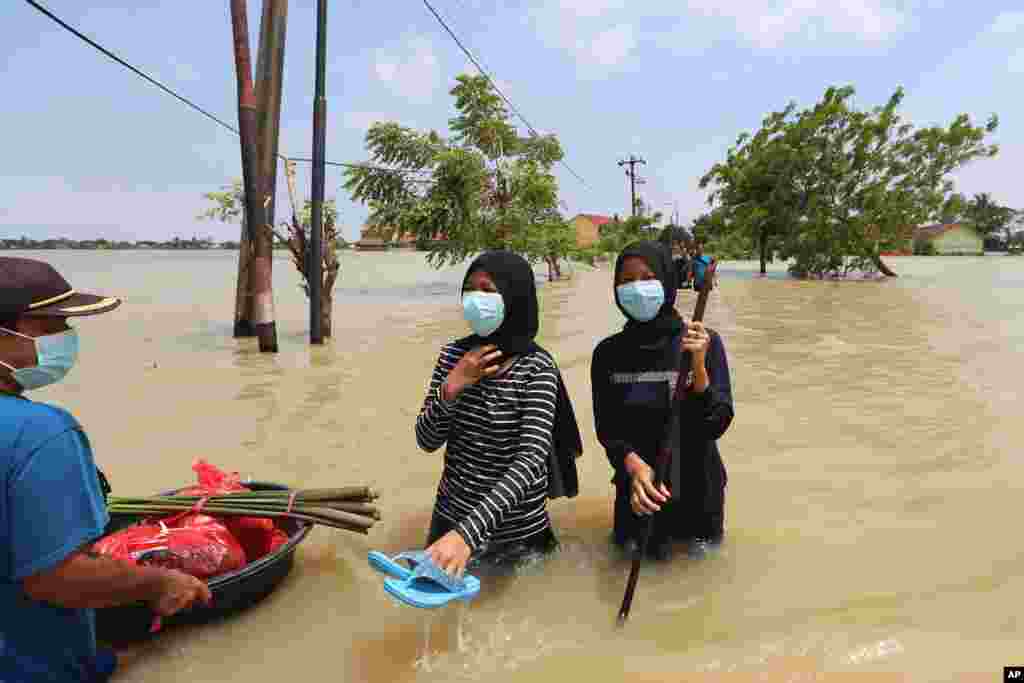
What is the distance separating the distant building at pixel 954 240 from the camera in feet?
235

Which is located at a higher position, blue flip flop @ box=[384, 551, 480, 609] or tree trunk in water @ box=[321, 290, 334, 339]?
tree trunk in water @ box=[321, 290, 334, 339]

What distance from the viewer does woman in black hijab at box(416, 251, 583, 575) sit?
242 centimetres

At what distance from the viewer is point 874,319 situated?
1355cm

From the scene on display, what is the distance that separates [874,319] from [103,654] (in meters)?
14.7

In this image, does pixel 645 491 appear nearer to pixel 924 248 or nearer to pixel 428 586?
pixel 428 586

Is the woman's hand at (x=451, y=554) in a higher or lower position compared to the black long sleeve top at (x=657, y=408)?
lower

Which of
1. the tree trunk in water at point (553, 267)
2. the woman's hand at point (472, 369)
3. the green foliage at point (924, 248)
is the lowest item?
the woman's hand at point (472, 369)

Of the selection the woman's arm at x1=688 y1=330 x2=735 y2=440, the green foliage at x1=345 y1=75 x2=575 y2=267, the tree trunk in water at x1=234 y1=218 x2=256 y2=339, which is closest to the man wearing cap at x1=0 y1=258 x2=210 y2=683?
the woman's arm at x1=688 y1=330 x2=735 y2=440

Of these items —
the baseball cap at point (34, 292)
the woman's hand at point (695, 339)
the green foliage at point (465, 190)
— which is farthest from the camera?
the green foliage at point (465, 190)

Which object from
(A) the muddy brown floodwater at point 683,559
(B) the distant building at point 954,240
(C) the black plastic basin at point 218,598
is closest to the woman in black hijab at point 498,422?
(A) the muddy brown floodwater at point 683,559

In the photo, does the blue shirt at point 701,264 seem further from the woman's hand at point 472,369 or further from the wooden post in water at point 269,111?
the wooden post in water at point 269,111

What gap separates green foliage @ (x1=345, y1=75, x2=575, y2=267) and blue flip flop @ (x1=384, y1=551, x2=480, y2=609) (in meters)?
18.8

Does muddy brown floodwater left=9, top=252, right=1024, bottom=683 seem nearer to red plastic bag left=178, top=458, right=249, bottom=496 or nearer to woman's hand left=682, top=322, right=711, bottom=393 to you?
red plastic bag left=178, top=458, right=249, bottom=496

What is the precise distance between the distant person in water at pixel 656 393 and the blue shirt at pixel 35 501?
72.1 inches
